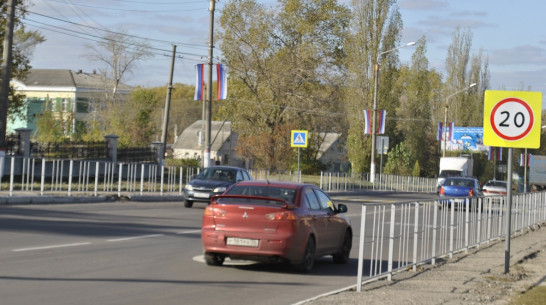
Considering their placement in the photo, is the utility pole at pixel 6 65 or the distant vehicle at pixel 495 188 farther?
the distant vehicle at pixel 495 188

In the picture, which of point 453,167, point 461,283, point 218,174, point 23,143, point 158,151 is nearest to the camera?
point 461,283

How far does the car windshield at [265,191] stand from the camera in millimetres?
13672

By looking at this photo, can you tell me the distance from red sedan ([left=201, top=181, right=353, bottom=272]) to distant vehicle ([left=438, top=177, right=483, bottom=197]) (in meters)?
25.8

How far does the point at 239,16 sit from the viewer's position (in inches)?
2574

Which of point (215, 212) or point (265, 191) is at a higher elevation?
point (265, 191)

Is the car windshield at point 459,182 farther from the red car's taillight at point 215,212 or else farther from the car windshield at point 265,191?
the red car's taillight at point 215,212

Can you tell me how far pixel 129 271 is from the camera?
40.2 feet

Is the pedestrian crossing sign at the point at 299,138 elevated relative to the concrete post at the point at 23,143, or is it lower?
elevated

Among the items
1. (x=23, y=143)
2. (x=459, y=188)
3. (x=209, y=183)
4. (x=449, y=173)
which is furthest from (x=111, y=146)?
(x=449, y=173)

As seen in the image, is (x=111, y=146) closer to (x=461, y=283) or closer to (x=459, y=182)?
(x=459, y=182)

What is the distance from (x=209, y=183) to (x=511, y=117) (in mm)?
16630

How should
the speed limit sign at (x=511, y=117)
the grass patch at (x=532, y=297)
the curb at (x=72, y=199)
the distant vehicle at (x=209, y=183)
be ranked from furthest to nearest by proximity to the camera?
the distant vehicle at (x=209, y=183)
the curb at (x=72, y=199)
the speed limit sign at (x=511, y=117)
the grass patch at (x=532, y=297)

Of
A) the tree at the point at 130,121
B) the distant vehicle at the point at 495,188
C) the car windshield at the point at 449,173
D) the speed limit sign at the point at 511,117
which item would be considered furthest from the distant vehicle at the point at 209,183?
the car windshield at the point at 449,173

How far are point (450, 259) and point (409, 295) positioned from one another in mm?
5501
